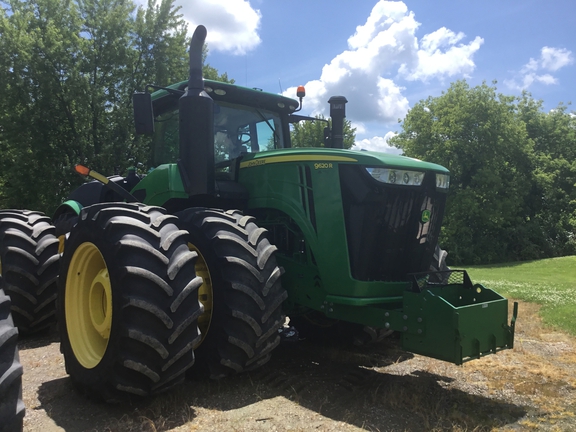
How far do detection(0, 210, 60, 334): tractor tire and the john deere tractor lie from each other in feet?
6.26

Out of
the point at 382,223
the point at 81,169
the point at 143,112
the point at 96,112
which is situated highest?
the point at 96,112

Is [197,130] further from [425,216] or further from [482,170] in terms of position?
[482,170]

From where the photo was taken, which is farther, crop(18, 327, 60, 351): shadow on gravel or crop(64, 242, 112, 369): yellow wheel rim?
crop(18, 327, 60, 351): shadow on gravel

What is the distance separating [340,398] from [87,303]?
2.30 meters

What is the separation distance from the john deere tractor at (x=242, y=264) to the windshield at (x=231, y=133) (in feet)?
0.15

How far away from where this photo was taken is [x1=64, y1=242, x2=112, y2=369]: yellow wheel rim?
397 centimetres

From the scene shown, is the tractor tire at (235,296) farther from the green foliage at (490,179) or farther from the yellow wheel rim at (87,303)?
the green foliage at (490,179)

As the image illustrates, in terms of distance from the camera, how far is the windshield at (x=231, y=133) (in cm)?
529

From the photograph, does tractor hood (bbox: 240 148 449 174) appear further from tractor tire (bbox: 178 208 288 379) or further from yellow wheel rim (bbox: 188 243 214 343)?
yellow wheel rim (bbox: 188 243 214 343)

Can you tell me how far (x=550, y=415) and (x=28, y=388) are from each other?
4197 millimetres

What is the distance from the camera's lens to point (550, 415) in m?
3.69

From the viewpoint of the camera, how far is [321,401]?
3.83 metres

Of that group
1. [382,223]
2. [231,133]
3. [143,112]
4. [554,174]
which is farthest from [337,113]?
[554,174]

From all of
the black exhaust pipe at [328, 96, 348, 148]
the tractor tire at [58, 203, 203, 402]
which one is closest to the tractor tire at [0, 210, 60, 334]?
the tractor tire at [58, 203, 203, 402]
